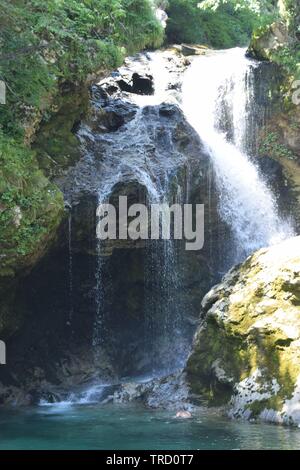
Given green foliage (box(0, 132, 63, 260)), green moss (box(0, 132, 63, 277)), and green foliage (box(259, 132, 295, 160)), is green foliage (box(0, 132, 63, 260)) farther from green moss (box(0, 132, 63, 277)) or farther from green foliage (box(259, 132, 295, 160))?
green foliage (box(259, 132, 295, 160))

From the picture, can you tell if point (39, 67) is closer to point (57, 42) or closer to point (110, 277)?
point (57, 42)

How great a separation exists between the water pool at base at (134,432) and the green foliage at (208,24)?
1815 centimetres

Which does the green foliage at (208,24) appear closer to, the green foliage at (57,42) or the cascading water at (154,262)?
the cascading water at (154,262)

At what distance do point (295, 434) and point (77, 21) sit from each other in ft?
30.8

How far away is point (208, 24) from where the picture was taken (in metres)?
29.4

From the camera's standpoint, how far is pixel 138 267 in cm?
1592

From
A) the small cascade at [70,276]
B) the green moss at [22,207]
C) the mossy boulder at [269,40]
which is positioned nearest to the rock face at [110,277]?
the small cascade at [70,276]

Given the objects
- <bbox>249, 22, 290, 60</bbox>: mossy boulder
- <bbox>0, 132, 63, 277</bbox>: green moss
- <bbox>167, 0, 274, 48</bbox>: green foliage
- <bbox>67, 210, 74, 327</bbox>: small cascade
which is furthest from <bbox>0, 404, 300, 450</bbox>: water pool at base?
<bbox>167, 0, 274, 48</bbox>: green foliage

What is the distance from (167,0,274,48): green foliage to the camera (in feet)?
88.7

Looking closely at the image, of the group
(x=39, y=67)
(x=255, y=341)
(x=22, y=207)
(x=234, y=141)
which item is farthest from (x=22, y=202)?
(x=234, y=141)

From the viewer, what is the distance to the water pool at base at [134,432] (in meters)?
8.56

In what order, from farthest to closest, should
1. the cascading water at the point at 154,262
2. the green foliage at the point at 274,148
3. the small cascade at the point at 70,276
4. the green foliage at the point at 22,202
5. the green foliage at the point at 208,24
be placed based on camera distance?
the green foliage at the point at 208,24
the green foliage at the point at 274,148
the cascading water at the point at 154,262
the small cascade at the point at 70,276
the green foliage at the point at 22,202

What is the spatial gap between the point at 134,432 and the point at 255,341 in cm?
273

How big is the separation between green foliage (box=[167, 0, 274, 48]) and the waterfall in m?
5.52
